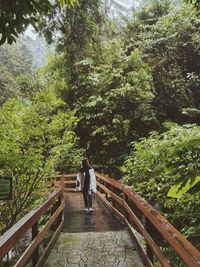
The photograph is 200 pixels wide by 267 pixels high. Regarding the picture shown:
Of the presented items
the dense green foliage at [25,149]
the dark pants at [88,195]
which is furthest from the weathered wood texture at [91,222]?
the dense green foliage at [25,149]

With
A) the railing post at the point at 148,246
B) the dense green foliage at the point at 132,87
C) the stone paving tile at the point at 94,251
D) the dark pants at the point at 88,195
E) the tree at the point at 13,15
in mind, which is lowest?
the stone paving tile at the point at 94,251

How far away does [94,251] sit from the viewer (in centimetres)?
616

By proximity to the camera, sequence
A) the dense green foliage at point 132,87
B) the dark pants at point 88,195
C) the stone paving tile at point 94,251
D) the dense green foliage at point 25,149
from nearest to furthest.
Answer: the stone paving tile at point 94,251 → the dense green foliage at point 25,149 → the dark pants at point 88,195 → the dense green foliage at point 132,87

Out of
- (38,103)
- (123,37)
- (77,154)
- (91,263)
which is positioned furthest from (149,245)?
(123,37)

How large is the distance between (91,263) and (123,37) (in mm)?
19404

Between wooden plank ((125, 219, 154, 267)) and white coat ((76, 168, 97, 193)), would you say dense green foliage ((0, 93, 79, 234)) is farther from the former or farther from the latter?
wooden plank ((125, 219, 154, 267))

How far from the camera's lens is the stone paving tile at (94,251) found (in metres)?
5.42

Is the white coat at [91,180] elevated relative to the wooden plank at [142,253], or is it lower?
elevated

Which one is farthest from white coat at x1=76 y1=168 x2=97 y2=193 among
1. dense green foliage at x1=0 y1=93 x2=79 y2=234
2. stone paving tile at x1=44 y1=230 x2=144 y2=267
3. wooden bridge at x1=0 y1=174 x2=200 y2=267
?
stone paving tile at x1=44 y1=230 x2=144 y2=267

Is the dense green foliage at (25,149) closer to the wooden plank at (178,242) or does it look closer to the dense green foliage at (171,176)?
the dense green foliage at (171,176)

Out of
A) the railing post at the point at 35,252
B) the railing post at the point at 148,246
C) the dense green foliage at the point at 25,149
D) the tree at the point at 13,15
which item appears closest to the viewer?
the tree at the point at 13,15

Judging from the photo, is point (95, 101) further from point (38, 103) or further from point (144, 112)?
point (38, 103)

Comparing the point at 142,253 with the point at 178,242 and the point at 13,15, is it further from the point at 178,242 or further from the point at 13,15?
the point at 13,15

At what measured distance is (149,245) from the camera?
471 cm
